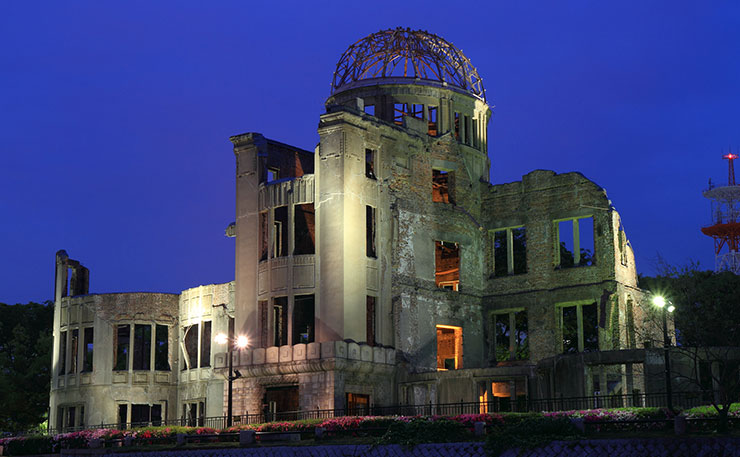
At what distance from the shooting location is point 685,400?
36844mm

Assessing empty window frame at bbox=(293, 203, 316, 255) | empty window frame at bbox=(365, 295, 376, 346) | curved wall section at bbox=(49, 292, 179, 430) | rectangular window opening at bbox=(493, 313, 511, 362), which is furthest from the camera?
rectangular window opening at bbox=(493, 313, 511, 362)

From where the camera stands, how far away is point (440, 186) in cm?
5094

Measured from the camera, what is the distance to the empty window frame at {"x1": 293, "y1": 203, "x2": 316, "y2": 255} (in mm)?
47375

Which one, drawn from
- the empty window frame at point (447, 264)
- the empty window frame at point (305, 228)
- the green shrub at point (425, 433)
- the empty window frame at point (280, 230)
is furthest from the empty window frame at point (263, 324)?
the green shrub at point (425, 433)

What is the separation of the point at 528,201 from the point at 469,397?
37.5ft

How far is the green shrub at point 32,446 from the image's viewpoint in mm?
42503

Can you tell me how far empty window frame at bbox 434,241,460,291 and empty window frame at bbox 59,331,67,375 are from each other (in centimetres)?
2044

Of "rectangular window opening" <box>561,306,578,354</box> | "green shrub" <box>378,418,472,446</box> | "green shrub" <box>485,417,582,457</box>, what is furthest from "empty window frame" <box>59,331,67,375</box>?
"green shrub" <box>485,417,582,457</box>

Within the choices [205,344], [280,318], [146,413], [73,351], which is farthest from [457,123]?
[73,351]

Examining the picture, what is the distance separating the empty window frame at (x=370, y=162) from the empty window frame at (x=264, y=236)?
5287 millimetres

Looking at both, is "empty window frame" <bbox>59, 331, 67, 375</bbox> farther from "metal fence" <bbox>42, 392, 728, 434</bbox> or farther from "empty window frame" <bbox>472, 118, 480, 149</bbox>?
"empty window frame" <bbox>472, 118, 480, 149</bbox>

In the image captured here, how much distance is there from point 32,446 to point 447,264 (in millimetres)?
22452

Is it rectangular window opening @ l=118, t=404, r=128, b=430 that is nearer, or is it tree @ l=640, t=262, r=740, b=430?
tree @ l=640, t=262, r=740, b=430

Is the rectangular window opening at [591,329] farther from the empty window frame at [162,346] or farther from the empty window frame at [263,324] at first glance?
the empty window frame at [162,346]
